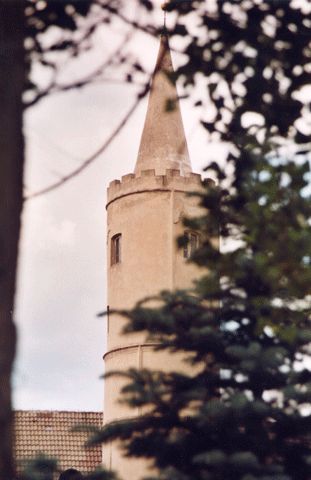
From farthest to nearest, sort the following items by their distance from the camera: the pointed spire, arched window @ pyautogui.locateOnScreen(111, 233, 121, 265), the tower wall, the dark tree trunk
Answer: the pointed spire → arched window @ pyautogui.locateOnScreen(111, 233, 121, 265) → the tower wall → the dark tree trunk

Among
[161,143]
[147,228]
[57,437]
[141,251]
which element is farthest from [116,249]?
[57,437]

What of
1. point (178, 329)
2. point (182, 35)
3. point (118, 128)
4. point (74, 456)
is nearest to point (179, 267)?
point (74, 456)

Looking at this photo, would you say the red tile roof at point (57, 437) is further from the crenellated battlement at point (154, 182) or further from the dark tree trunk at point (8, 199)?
the dark tree trunk at point (8, 199)

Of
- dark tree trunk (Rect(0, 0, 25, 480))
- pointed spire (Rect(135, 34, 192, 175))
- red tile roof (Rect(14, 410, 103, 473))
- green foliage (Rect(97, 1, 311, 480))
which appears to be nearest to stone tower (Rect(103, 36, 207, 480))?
pointed spire (Rect(135, 34, 192, 175))

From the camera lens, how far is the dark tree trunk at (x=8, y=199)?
205 inches

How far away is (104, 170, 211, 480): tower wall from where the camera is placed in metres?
32.3

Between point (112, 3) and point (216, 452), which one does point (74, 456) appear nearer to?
point (216, 452)

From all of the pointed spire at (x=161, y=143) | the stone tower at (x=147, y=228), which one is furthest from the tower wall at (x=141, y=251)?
the pointed spire at (x=161, y=143)

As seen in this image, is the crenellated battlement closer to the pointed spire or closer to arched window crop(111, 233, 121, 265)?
the pointed spire

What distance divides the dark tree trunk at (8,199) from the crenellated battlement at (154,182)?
27719mm

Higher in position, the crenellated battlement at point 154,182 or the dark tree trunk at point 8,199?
the crenellated battlement at point 154,182

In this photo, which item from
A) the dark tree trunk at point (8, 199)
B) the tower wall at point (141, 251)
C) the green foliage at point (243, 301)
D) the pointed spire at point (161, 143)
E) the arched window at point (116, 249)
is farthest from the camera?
the pointed spire at point (161, 143)

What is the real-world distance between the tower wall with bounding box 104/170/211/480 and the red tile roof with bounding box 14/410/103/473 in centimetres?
331

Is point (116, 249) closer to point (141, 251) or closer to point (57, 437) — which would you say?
point (141, 251)
